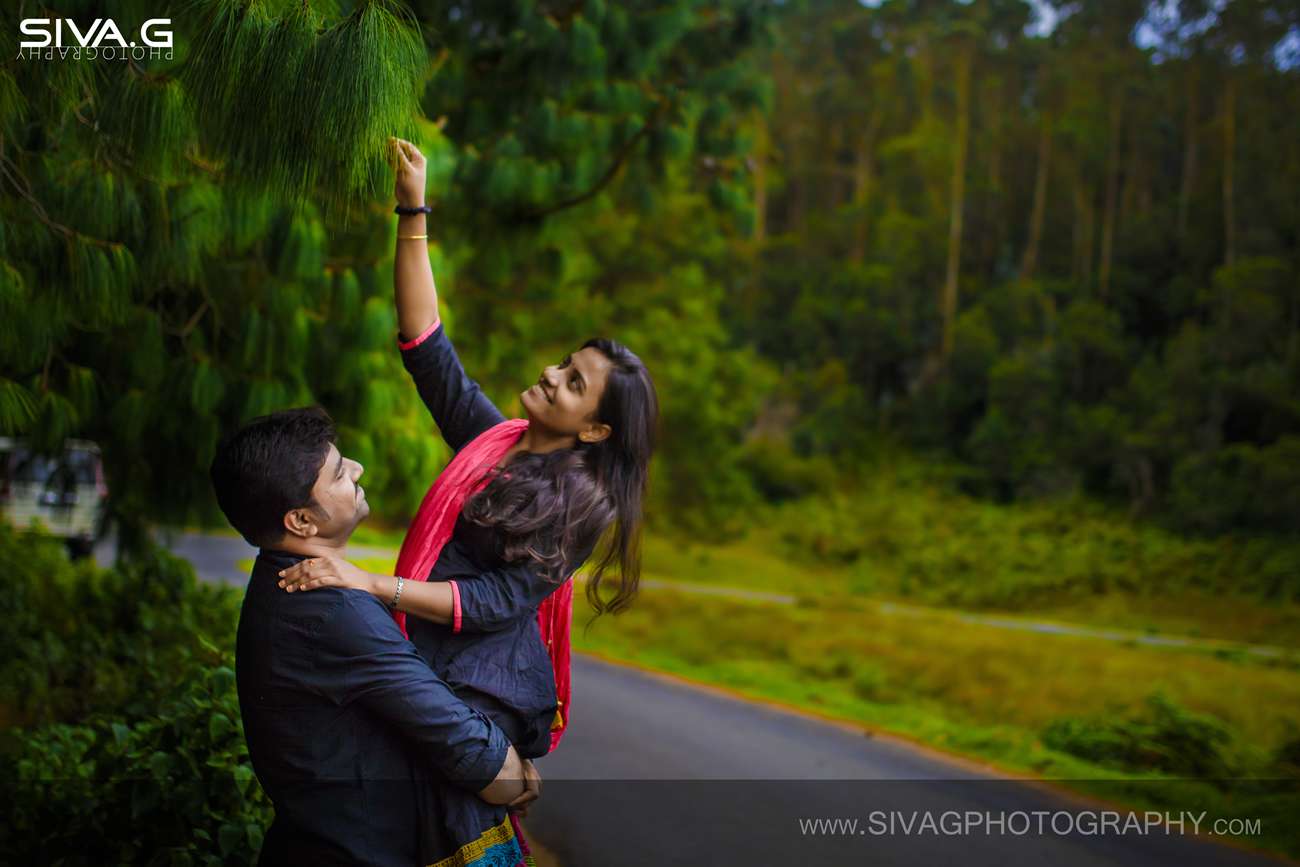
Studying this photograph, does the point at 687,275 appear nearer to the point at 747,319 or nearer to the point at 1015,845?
the point at 747,319

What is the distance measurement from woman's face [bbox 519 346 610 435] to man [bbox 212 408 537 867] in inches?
15.4

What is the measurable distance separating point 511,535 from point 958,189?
74.4 feet

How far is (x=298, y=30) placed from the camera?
2172 mm

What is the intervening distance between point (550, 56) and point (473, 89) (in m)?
0.51

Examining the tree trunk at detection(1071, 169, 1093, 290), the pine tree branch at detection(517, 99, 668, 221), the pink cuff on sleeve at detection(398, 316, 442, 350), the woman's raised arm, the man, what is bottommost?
the man

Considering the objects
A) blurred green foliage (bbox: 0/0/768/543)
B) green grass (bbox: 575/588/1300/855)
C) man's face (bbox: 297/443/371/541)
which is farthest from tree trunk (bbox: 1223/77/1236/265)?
man's face (bbox: 297/443/371/541)

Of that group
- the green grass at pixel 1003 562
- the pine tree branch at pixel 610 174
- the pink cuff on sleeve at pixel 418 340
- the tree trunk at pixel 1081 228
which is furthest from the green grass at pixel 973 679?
the tree trunk at pixel 1081 228

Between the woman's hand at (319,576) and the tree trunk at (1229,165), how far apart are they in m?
19.6

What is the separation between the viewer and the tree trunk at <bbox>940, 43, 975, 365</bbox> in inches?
899

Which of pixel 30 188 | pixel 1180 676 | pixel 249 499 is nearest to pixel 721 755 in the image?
pixel 30 188

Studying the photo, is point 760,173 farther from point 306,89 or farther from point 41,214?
point 306,89

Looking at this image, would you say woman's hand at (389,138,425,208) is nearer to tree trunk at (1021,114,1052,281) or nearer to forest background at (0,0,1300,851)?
forest background at (0,0,1300,851)

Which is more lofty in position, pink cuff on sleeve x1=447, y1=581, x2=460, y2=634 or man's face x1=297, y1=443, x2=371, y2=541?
man's face x1=297, y1=443, x2=371, y2=541

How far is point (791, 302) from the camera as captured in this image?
24.3 m
